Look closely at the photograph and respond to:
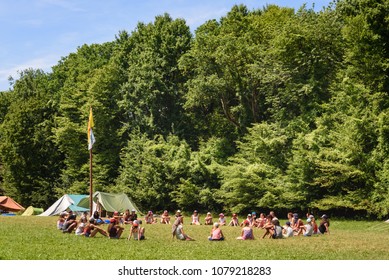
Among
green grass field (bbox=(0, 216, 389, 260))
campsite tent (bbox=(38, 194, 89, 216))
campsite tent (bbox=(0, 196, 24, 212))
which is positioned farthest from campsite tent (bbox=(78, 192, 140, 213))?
green grass field (bbox=(0, 216, 389, 260))

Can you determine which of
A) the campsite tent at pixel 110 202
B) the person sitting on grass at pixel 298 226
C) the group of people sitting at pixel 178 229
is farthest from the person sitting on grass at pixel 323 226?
the campsite tent at pixel 110 202

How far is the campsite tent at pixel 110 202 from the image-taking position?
1540 inches

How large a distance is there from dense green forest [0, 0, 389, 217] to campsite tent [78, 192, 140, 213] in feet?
18.9

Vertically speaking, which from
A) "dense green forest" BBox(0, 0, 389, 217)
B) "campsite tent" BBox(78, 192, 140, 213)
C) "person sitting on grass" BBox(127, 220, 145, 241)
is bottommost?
"person sitting on grass" BBox(127, 220, 145, 241)

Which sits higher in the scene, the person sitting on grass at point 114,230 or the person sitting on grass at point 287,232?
the person sitting on grass at point 114,230

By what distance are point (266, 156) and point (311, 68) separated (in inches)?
286

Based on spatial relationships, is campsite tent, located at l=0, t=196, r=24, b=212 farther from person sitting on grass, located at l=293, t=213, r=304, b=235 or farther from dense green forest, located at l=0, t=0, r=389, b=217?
person sitting on grass, located at l=293, t=213, r=304, b=235

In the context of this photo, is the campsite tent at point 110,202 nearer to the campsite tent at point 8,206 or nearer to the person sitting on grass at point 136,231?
the campsite tent at point 8,206

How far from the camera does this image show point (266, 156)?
41.6m

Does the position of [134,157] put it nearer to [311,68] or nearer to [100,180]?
[100,180]

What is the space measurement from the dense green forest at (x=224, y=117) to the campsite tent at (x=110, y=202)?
5760 mm

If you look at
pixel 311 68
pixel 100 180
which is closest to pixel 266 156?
pixel 311 68

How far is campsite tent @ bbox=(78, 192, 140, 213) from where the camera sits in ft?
128

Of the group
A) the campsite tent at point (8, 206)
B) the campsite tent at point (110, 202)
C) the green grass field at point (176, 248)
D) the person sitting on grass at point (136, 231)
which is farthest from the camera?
the campsite tent at point (8, 206)
